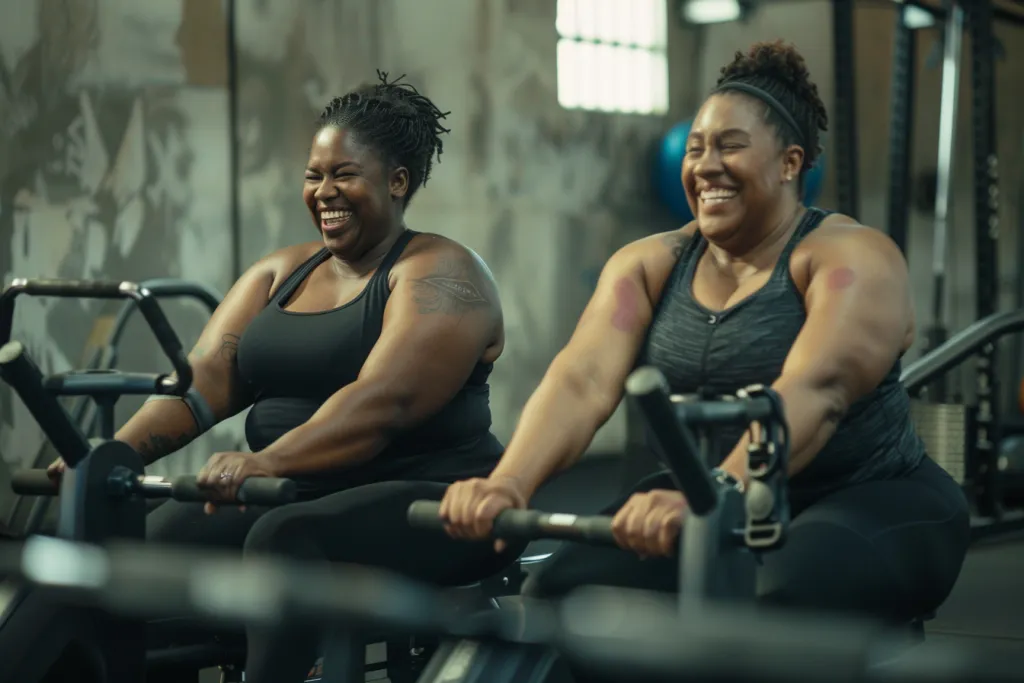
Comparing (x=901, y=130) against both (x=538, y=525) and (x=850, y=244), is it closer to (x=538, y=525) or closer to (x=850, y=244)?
(x=850, y=244)

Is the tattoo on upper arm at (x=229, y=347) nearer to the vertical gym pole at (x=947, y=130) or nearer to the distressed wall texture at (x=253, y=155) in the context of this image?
the distressed wall texture at (x=253, y=155)

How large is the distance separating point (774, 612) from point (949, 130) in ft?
17.7

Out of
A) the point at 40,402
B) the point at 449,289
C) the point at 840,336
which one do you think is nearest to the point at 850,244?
the point at 840,336

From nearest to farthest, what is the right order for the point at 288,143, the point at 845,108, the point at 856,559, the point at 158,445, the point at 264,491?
the point at 856,559 → the point at 264,491 → the point at 158,445 → the point at 288,143 → the point at 845,108

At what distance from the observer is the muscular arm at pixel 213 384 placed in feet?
7.93

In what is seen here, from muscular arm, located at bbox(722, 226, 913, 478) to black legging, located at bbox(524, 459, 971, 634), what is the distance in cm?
9

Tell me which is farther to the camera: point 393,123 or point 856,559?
point 393,123

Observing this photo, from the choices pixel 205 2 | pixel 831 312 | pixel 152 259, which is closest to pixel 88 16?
pixel 205 2

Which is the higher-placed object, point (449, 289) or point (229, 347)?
point (449, 289)

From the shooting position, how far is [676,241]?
2.11 metres

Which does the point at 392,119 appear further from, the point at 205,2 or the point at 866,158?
the point at 866,158

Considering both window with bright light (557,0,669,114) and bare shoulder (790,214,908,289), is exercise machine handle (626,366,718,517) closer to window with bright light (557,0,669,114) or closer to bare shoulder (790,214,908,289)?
bare shoulder (790,214,908,289)

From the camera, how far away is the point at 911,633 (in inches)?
72.7

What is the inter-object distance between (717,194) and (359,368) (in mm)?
659
